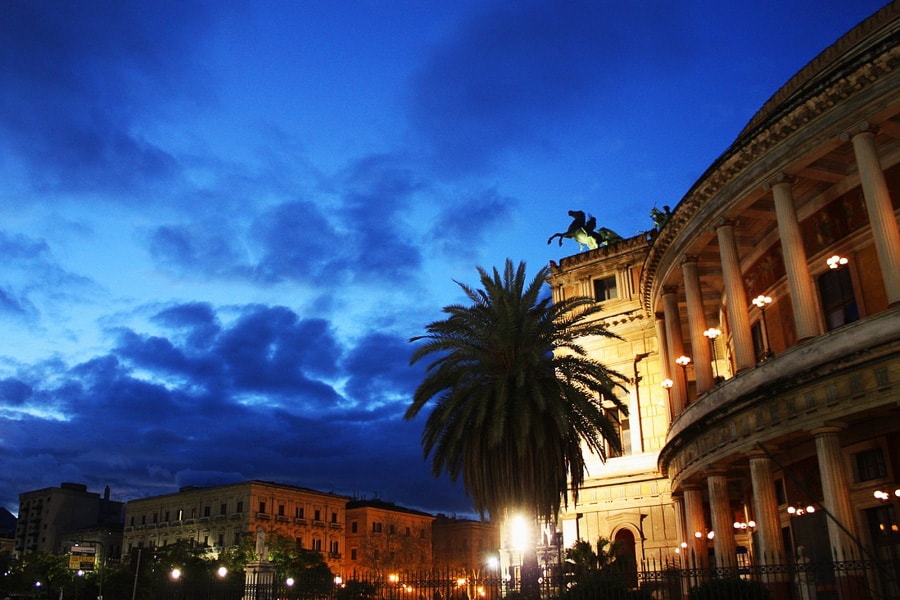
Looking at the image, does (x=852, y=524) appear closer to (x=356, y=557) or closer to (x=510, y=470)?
(x=510, y=470)

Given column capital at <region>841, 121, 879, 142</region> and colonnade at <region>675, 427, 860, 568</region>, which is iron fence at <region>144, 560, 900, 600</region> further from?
column capital at <region>841, 121, 879, 142</region>

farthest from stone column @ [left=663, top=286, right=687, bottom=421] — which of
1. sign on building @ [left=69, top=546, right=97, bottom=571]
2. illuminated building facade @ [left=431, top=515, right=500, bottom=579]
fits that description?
illuminated building facade @ [left=431, top=515, right=500, bottom=579]

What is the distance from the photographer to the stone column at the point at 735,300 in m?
26.5

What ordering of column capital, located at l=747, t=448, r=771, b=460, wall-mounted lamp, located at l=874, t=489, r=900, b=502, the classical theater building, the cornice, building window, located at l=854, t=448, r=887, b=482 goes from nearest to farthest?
the classical theater building
the cornice
wall-mounted lamp, located at l=874, t=489, r=900, b=502
building window, located at l=854, t=448, r=887, b=482
column capital, located at l=747, t=448, r=771, b=460

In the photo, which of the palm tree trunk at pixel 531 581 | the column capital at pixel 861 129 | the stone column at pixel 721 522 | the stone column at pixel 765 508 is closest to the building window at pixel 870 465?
the stone column at pixel 765 508

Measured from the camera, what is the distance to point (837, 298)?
26531 millimetres

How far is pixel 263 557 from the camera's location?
108ft

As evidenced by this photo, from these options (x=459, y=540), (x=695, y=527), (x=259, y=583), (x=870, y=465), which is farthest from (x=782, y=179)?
(x=459, y=540)

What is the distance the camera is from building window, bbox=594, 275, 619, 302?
156 ft

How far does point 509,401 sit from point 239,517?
80901 millimetres

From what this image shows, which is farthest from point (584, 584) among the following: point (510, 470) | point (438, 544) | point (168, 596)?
point (438, 544)

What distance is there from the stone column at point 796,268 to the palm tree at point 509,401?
7029mm

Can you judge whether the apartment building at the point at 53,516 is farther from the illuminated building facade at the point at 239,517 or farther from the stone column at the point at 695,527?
the stone column at the point at 695,527

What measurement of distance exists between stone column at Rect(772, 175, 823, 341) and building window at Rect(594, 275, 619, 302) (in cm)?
2211
